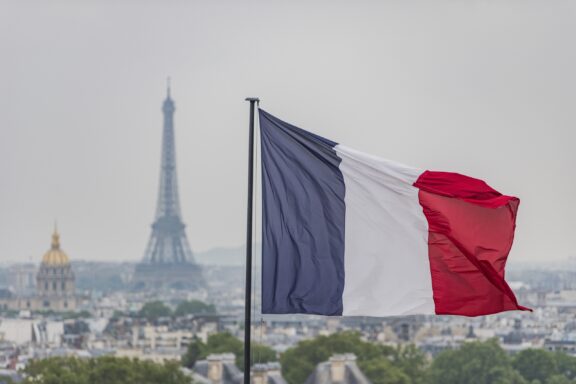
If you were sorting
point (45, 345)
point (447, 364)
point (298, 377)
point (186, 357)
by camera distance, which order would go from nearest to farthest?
1. point (298, 377)
2. point (447, 364)
3. point (186, 357)
4. point (45, 345)

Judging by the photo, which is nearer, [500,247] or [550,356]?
[500,247]

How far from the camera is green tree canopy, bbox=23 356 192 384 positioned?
94938 mm

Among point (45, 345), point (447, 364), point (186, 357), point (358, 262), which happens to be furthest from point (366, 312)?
point (45, 345)

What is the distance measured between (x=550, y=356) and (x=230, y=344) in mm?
19205

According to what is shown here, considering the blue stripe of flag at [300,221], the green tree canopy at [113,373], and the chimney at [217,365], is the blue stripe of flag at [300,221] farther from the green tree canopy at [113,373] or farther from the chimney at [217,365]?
the chimney at [217,365]

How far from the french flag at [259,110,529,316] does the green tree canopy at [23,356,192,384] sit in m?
75.6

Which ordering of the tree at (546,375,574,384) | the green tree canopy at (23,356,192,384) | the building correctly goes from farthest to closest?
1. the tree at (546,375,574,384)
2. the building
3. the green tree canopy at (23,356,192,384)

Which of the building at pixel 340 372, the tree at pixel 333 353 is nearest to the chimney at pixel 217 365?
the tree at pixel 333 353

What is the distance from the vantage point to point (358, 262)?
Answer: 19.0m

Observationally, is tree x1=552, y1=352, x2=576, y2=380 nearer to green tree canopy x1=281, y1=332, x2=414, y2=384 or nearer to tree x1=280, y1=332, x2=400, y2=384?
green tree canopy x1=281, y1=332, x2=414, y2=384

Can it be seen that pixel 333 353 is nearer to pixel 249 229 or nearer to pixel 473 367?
pixel 473 367

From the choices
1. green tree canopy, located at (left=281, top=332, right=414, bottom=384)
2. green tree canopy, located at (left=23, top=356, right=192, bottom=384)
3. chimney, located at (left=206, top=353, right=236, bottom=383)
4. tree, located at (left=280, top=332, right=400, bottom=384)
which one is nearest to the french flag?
green tree canopy, located at (left=23, top=356, right=192, bottom=384)

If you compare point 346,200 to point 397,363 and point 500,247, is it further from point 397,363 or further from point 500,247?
point 397,363

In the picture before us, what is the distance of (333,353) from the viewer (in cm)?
11262
